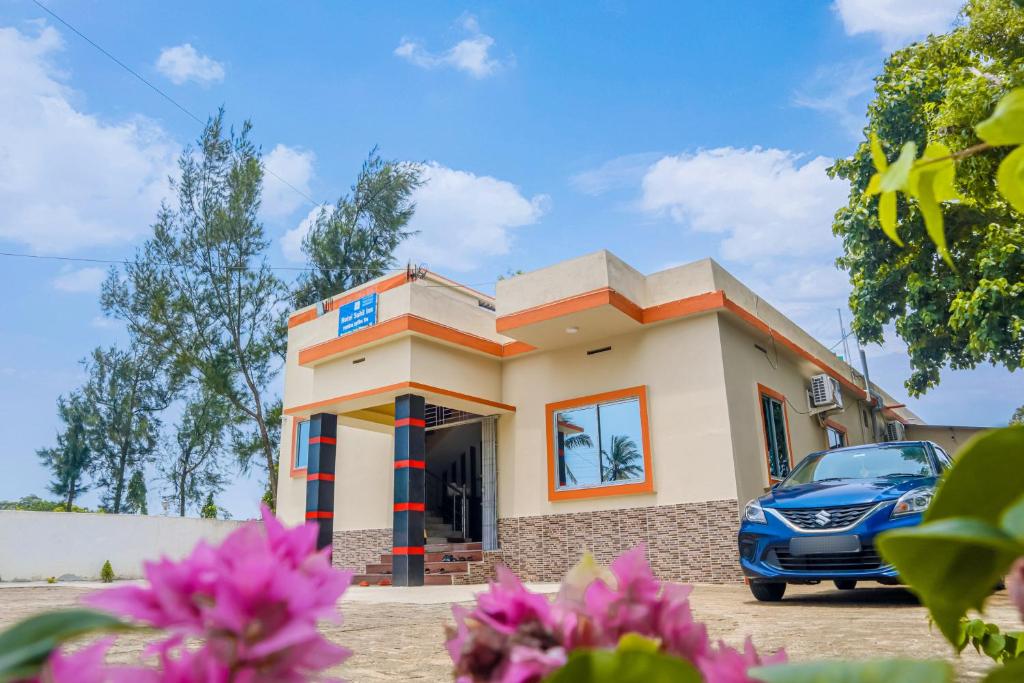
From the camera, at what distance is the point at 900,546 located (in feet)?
1.18

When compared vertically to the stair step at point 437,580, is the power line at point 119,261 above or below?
above

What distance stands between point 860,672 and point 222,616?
0.32m

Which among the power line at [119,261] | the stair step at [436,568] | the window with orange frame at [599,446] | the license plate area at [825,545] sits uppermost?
the power line at [119,261]

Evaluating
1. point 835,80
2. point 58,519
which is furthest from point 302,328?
point 835,80

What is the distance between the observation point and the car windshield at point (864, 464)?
5.93 metres

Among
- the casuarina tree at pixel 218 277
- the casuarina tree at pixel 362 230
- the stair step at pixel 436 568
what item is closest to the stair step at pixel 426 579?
the stair step at pixel 436 568

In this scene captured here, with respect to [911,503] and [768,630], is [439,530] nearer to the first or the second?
[911,503]

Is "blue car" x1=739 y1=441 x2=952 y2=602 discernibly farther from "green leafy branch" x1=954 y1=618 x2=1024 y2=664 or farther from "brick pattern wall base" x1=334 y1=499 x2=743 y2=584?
"green leafy branch" x1=954 y1=618 x2=1024 y2=664

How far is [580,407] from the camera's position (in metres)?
10.1

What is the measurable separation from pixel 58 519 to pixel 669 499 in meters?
13.1

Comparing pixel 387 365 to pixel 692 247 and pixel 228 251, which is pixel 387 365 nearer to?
pixel 692 247

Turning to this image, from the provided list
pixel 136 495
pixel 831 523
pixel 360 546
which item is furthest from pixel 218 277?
pixel 831 523

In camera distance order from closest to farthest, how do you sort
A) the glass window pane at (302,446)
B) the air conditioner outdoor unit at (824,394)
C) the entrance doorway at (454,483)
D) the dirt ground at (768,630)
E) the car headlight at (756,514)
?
the dirt ground at (768,630), the car headlight at (756,514), the air conditioner outdoor unit at (824,394), the entrance doorway at (454,483), the glass window pane at (302,446)

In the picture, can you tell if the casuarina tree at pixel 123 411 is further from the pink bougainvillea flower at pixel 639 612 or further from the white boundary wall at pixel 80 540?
the pink bougainvillea flower at pixel 639 612
